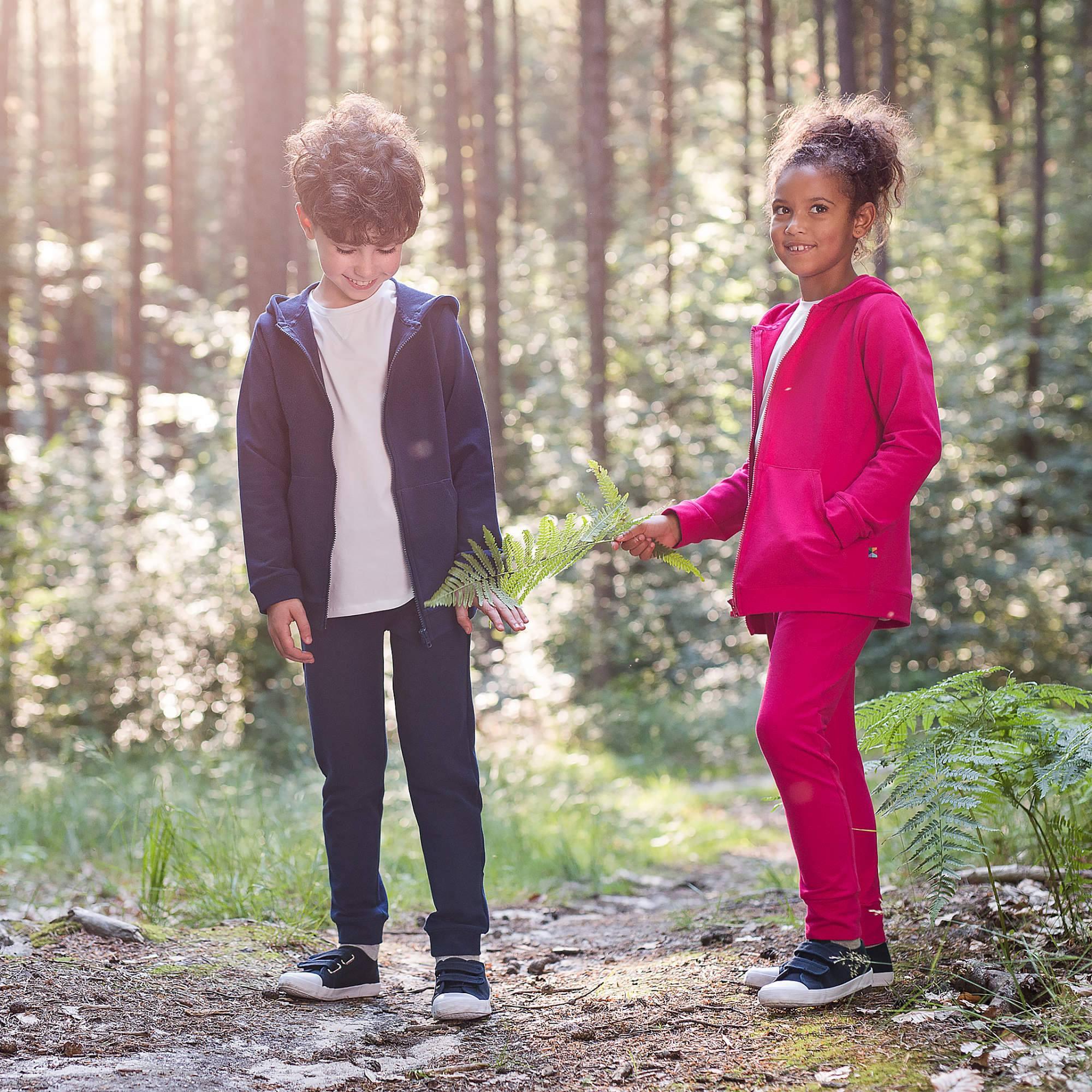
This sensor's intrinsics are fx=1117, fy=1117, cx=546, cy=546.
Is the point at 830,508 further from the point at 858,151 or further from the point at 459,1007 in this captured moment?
the point at 459,1007

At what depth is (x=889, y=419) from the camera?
2.80 m

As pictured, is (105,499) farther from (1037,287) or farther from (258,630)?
(1037,287)

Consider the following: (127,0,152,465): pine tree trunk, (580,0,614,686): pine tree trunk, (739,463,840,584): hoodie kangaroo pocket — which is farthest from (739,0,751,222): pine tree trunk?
(739,463,840,584): hoodie kangaroo pocket

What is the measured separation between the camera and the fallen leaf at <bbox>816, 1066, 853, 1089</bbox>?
2.27 meters

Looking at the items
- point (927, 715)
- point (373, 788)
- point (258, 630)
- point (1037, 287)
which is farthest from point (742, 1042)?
point (1037, 287)

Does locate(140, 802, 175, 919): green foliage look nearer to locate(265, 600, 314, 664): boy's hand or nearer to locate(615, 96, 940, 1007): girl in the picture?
locate(265, 600, 314, 664): boy's hand

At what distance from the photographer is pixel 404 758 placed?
9.63 feet

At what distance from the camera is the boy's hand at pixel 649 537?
10.1 feet

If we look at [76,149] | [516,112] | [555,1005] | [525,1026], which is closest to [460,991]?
[525,1026]

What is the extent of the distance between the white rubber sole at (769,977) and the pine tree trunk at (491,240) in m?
12.7

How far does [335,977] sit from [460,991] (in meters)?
0.40

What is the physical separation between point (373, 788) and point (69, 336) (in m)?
31.7

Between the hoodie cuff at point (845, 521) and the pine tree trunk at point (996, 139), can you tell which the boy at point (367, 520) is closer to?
the hoodie cuff at point (845, 521)

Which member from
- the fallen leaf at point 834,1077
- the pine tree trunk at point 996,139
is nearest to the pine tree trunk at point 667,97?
the pine tree trunk at point 996,139
